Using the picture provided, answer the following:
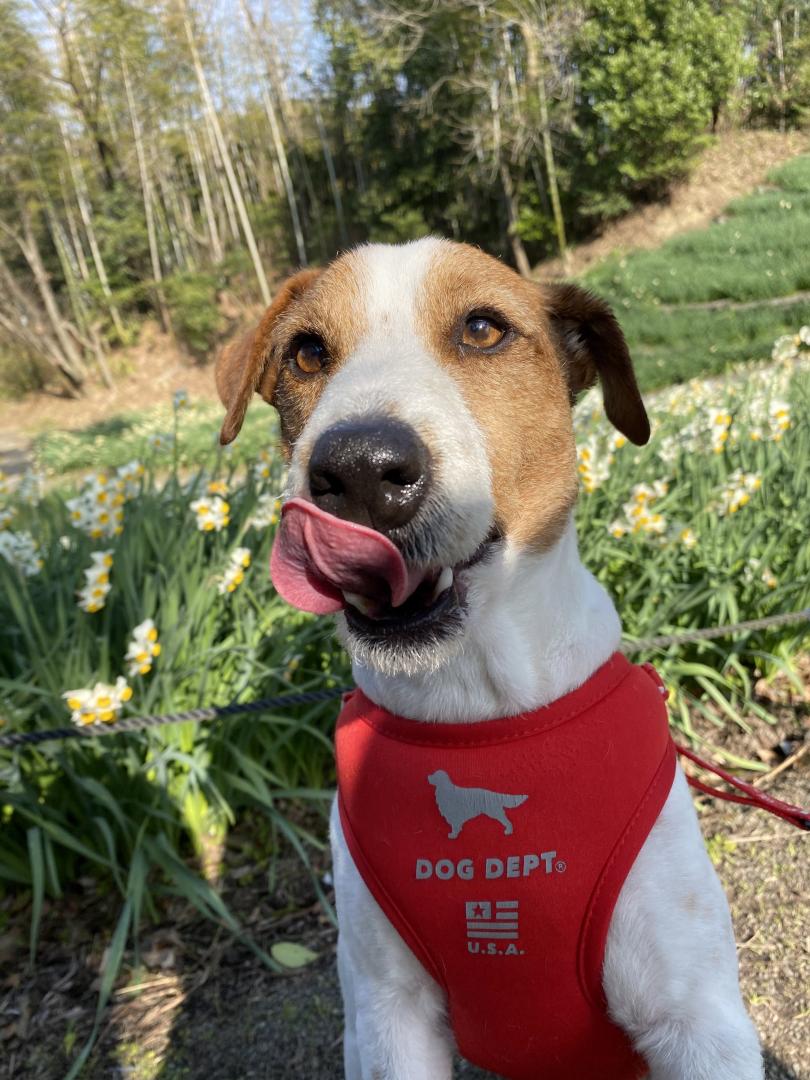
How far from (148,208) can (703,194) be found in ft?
78.0

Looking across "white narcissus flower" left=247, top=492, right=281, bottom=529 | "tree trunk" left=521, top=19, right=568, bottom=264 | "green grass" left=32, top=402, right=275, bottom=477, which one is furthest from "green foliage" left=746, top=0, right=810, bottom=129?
"tree trunk" left=521, top=19, right=568, bottom=264

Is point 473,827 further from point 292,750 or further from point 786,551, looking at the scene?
point 786,551

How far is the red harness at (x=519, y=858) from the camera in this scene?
1545 mm

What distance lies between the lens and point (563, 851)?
5.11 feet

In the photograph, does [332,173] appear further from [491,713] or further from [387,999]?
[387,999]

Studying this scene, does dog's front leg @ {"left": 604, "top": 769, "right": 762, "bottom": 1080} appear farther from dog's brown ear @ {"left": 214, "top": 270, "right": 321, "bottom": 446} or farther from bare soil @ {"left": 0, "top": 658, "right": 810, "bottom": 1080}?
dog's brown ear @ {"left": 214, "top": 270, "right": 321, "bottom": 446}

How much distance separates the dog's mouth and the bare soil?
1.61m

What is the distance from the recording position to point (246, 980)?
8.61 ft

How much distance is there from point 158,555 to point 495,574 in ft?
7.23

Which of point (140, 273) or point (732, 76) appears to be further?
point (140, 273)

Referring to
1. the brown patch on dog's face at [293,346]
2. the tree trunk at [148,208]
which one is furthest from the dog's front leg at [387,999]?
the tree trunk at [148,208]

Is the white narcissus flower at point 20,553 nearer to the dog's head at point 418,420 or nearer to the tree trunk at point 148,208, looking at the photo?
the dog's head at point 418,420

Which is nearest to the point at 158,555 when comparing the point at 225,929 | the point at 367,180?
the point at 225,929

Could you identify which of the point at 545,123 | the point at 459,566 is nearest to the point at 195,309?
the point at 545,123
